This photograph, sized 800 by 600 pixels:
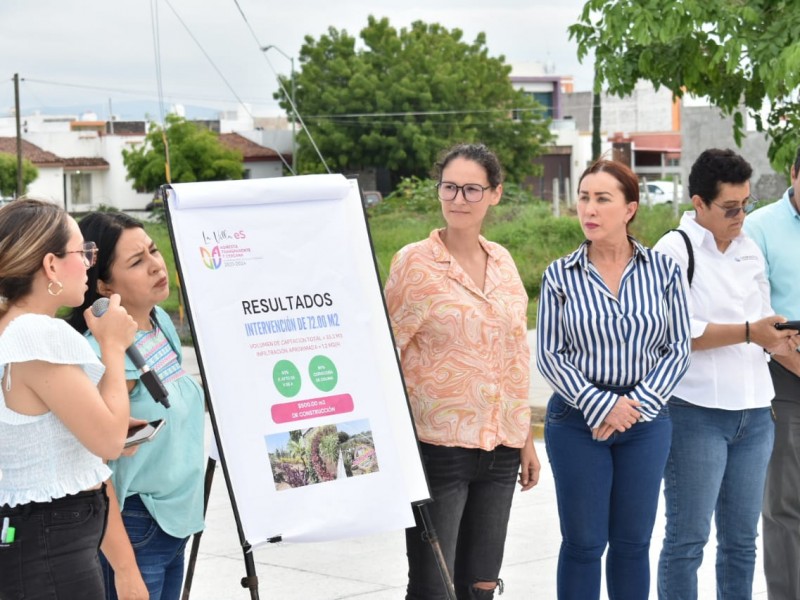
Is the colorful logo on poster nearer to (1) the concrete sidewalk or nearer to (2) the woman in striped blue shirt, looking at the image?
(2) the woman in striped blue shirt

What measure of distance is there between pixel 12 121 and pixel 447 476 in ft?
268

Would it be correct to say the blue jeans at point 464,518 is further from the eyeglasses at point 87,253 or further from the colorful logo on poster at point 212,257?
the eyeglasses at point 87,253

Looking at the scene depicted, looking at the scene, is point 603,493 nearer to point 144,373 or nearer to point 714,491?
point 714,491

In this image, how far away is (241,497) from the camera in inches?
142

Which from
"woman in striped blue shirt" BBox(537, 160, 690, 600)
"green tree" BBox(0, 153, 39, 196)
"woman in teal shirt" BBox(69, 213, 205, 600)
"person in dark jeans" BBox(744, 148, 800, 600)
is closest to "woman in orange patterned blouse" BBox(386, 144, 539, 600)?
"woman in striped blue shirt" BBox(537, 160, 690, 600)

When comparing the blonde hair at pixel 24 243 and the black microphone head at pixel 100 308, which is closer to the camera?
the blonde hair at pixel 24 243

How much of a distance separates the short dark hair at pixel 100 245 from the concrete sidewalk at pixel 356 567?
101 inches

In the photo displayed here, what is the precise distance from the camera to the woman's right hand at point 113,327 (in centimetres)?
310

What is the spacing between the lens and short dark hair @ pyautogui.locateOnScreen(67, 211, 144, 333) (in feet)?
11.6

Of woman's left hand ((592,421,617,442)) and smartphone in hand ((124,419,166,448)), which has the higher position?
smartphone in hand ((124,419,166,448))

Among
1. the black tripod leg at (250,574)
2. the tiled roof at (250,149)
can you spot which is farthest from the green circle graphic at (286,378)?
the tiled roof at (250,149)

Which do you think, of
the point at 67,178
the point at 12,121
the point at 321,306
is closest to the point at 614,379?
the point at 321,306

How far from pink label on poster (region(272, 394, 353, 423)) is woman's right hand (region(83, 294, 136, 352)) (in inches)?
25.5

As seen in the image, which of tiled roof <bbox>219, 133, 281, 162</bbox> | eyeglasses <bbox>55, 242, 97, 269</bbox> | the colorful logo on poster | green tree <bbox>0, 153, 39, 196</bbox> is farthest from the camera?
tiled roof <bbox>219, 133, 281, 162</bbox>
